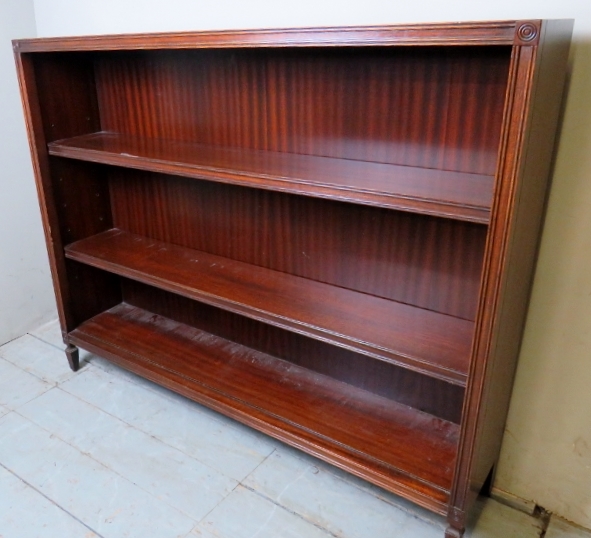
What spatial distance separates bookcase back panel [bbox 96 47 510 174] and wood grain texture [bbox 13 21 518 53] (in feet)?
0.77

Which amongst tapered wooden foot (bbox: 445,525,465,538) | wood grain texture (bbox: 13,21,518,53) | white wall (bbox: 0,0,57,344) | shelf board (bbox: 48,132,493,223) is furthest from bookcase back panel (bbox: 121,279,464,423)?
wood grain texture (bbox: 13,21,518,53)

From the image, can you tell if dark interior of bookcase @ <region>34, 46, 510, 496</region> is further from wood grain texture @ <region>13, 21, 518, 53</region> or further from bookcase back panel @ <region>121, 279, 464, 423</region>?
wood grain texture @ <region>13, 21, 518, 53</region>

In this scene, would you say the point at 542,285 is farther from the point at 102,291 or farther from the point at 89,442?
the point at 102,291

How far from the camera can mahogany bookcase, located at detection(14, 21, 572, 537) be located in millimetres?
1132

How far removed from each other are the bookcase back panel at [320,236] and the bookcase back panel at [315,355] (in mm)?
241

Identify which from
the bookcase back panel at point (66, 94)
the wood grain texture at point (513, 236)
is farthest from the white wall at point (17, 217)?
the wood grain texture at point (513, 236)

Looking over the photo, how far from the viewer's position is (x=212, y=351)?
1.93 metres

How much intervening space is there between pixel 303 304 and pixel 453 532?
697mm

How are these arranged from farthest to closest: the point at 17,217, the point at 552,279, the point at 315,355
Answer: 1. the point at 17,217
2. the point at 315,355
3. the point at 552,279

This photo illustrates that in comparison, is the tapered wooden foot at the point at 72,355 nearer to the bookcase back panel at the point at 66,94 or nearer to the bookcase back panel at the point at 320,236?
the bookcase back panel at the point at 320,236

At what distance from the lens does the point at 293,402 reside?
65.6 inches

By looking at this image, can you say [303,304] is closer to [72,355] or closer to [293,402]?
[293,402]

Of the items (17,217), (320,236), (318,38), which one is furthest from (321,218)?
(17,217)

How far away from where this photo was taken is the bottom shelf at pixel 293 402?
4.67ft
